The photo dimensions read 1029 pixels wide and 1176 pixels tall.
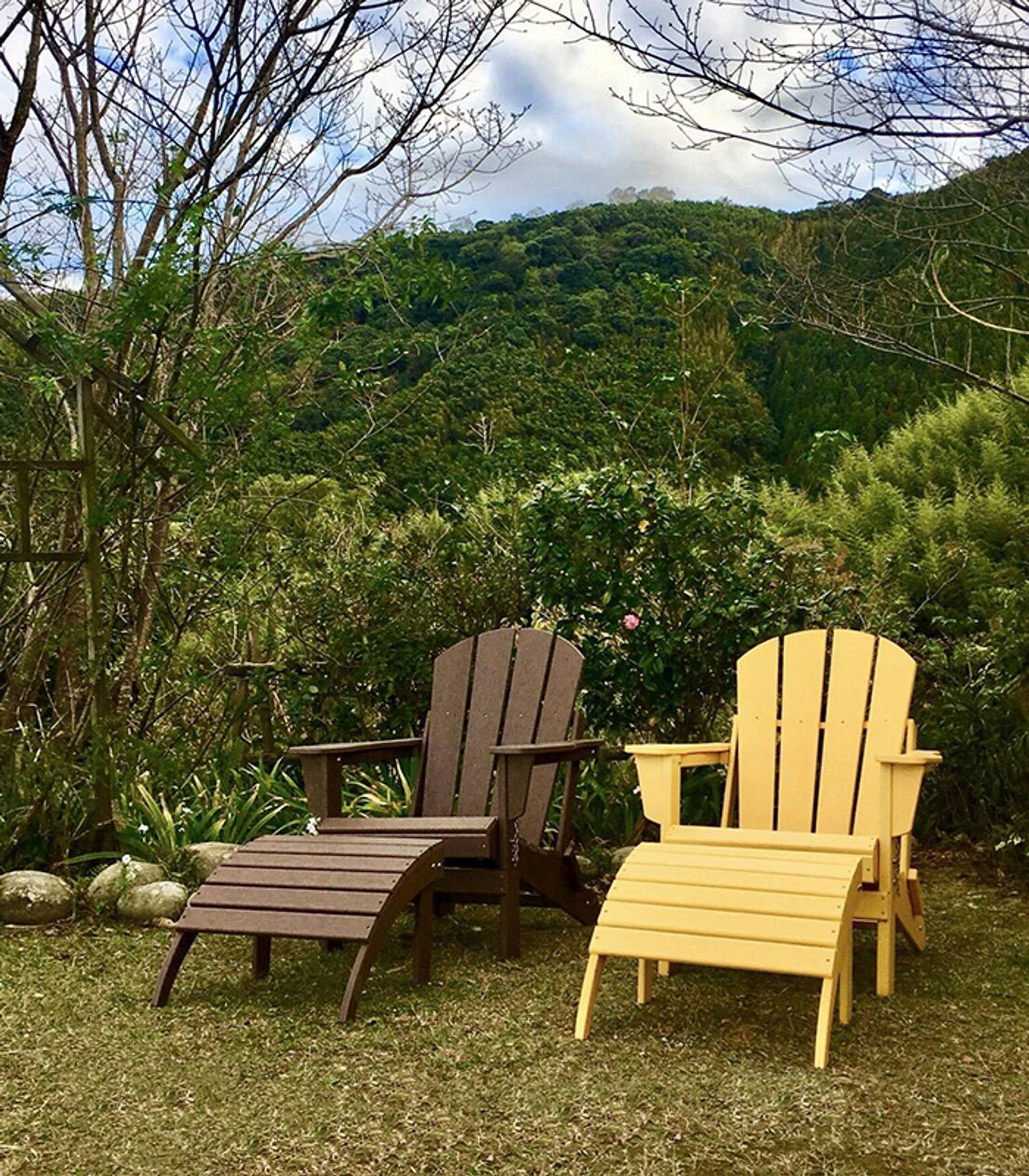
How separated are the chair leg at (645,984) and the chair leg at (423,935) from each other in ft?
2.00

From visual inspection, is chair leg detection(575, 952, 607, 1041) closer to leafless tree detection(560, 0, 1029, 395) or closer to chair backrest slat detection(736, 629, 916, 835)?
chair backrest slat detection(736, 629, 916, 835)

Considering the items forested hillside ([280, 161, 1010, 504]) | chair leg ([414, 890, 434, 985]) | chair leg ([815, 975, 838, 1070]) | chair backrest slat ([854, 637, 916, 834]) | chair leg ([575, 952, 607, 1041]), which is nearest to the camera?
chair leg ([815, 975, 838, 1070])

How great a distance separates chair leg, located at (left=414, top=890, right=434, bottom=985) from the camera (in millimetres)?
3602

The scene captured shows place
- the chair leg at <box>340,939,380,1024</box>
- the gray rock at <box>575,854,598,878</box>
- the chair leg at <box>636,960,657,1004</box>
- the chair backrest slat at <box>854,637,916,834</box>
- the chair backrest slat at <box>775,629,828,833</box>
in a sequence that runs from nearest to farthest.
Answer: the chair leg at <box>340,939,380,1024</box>
the chair leg at <box>636,960,657,1004</box>
the chair backrest slat at <box>854,637,916,834</box>
the chair backrest slat at <box>775,629,828,833</box>
the gray rock at <box>575,854,598,878</box>

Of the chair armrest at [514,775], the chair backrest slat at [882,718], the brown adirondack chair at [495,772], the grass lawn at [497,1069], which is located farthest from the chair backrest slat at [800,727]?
the chair armrest at [514,775]

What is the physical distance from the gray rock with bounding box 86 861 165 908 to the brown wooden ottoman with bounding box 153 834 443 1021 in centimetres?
86

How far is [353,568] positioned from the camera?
566 cm

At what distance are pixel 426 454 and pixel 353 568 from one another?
1853 millimetres

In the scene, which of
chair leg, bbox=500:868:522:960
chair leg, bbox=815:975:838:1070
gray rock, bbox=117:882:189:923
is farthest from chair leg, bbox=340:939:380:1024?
gray rock, bbox=117:882:189:923

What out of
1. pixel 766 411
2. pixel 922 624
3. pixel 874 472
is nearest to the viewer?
pixel 922 624

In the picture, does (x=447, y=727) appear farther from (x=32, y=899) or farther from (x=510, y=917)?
(x=32, y=899)

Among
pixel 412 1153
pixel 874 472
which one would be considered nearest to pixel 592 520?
pixel 412 1153

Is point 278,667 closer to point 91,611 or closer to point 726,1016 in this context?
point 91,611

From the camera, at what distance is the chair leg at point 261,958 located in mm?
3697
